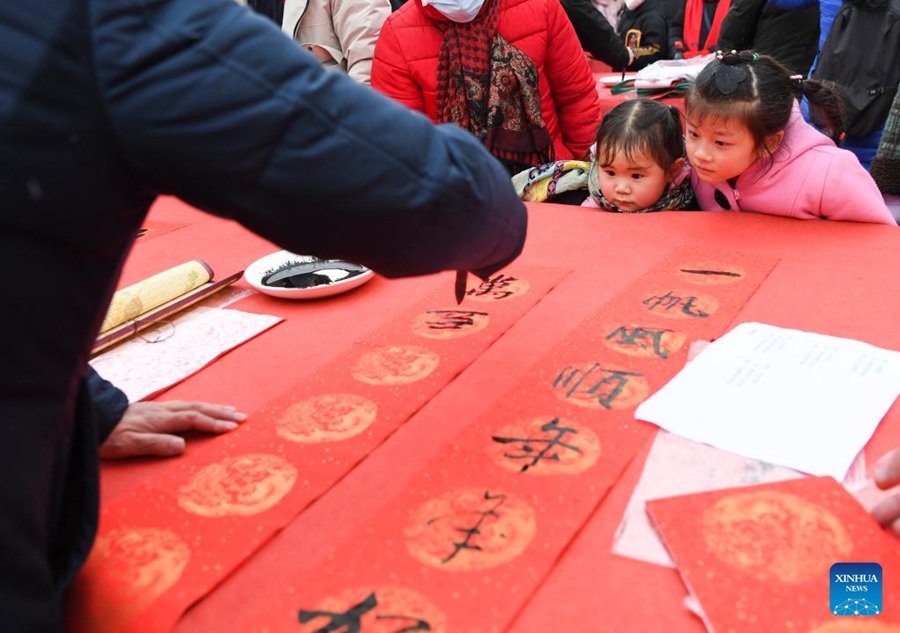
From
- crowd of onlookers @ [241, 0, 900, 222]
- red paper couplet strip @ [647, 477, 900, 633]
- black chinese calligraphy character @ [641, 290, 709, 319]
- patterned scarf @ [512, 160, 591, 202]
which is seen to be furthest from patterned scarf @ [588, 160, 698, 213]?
red paper couplet strip @ [647, 477, 900, 633]

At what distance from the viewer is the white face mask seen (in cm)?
207

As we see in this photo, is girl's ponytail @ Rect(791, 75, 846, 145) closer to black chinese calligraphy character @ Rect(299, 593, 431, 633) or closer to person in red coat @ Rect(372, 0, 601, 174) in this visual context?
person in red coat @ Rect(372, 0, 601, 174)

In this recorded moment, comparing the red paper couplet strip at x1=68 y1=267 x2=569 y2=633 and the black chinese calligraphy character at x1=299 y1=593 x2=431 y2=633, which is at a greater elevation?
the black chinese calligraphy character at x1=299 y1=593 x2=431 y2=633

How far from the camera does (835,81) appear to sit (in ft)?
7.54

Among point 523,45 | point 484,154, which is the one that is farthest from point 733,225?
point 523,45

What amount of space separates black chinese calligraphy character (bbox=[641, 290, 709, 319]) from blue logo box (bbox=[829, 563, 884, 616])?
51 centimetres

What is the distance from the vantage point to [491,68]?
2.19 m

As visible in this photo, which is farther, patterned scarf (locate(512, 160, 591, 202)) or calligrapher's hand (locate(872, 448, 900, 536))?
patterned scarf (locate(512, 160, 591, 202))

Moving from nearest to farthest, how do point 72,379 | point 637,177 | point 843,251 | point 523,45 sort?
point 72,379 → point 843,251 → point 637,177 → point 523,45

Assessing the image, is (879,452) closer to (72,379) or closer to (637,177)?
(72,379)

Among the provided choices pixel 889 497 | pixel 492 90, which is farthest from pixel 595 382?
pixel 492 90

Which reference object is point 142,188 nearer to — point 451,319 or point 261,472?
point 261,472

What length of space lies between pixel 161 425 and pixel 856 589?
0.72m

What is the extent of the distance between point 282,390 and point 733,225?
0.93m
